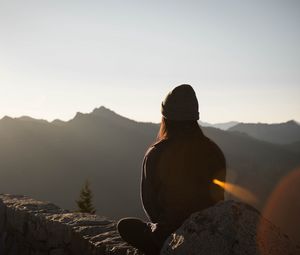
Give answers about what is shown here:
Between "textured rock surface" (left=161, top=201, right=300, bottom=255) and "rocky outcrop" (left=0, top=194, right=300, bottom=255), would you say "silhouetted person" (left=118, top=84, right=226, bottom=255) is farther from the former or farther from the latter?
"textured rock surface" (left=161, top=201, right=300, bottom=255)

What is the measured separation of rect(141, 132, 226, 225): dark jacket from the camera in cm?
379

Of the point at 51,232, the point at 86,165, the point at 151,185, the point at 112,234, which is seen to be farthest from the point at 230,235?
the point at 86,165

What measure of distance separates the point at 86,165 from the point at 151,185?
131m

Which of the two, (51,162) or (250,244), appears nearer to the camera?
(250,244)

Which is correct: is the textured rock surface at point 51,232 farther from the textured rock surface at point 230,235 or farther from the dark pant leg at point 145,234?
the textured rock surface at point 230,235

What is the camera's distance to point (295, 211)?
92500 mm

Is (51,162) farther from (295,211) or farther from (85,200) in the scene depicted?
(85,200)

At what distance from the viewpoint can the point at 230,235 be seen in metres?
2.67

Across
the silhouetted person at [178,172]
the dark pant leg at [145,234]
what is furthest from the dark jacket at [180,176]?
the dark pant leg at [145,234]

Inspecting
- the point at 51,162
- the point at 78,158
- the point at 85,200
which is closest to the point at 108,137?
the point at 78,158

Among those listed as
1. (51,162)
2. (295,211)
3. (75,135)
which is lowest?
(295,211)

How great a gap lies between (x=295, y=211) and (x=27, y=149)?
88802mm

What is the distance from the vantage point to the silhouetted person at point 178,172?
12.4 ft

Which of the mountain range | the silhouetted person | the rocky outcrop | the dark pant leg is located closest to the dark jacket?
the silhouetted person
